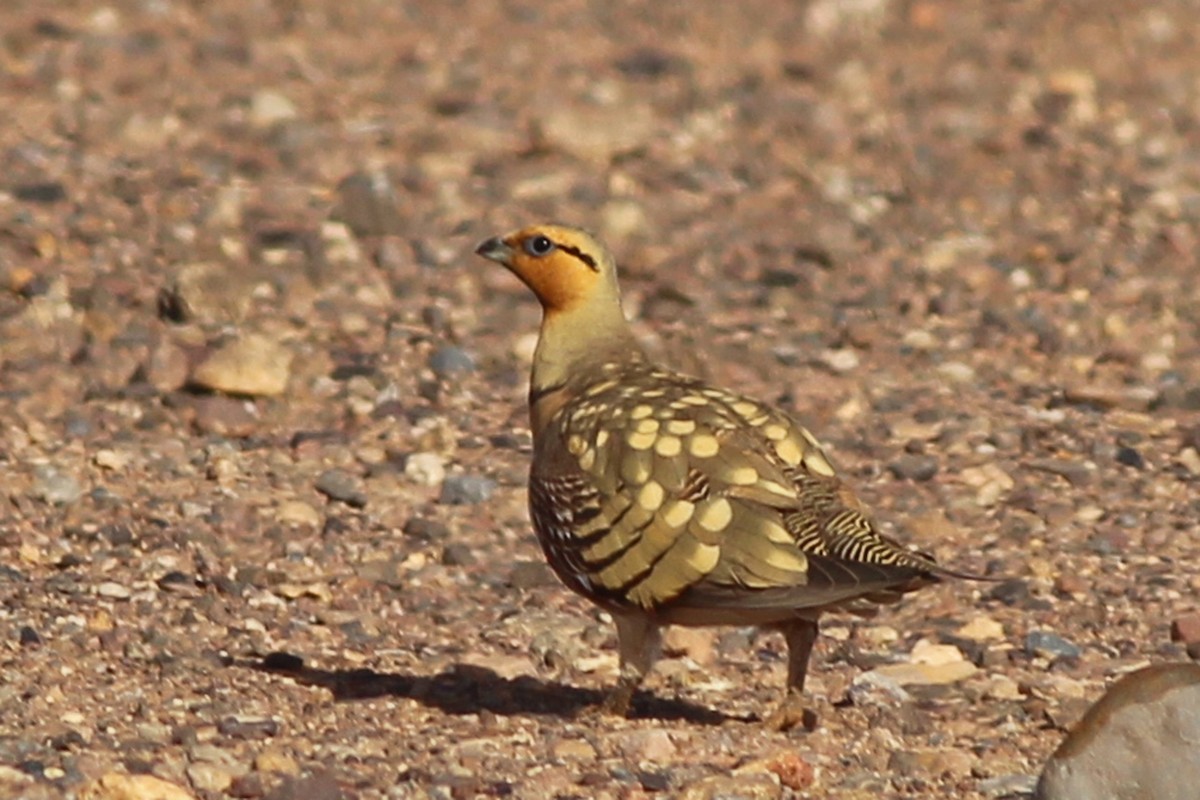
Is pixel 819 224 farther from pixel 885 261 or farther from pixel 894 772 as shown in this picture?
pixel 894 772

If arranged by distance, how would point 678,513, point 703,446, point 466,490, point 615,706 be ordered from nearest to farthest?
point 678,513 → point 703,446 → point 615,706 → point 466,490

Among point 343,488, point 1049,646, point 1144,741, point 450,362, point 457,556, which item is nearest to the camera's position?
point 1144,741

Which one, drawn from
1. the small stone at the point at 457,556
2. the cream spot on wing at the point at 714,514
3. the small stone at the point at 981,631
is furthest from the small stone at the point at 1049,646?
the small stone at the point at 457,556

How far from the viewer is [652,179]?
44.4 ft

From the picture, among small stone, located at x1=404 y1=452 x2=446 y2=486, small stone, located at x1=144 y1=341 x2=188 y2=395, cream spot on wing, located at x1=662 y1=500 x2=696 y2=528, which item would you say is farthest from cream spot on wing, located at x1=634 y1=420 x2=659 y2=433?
small stone, located at x1=144 y1=341 x2=188 y2=395

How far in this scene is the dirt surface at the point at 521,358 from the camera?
727 centimetres

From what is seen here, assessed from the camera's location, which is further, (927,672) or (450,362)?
(450,362)

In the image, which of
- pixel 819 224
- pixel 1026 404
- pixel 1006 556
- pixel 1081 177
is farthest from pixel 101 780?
pixel 1081 177

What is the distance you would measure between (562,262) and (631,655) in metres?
1.60

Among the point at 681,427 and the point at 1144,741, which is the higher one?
the point at 681,427

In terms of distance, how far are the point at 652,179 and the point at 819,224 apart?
44.6 inches

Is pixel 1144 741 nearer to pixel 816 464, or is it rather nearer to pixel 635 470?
pixel 816 464

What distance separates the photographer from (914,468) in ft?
32.2

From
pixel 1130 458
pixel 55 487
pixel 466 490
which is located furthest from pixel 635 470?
pixel 1130 458
